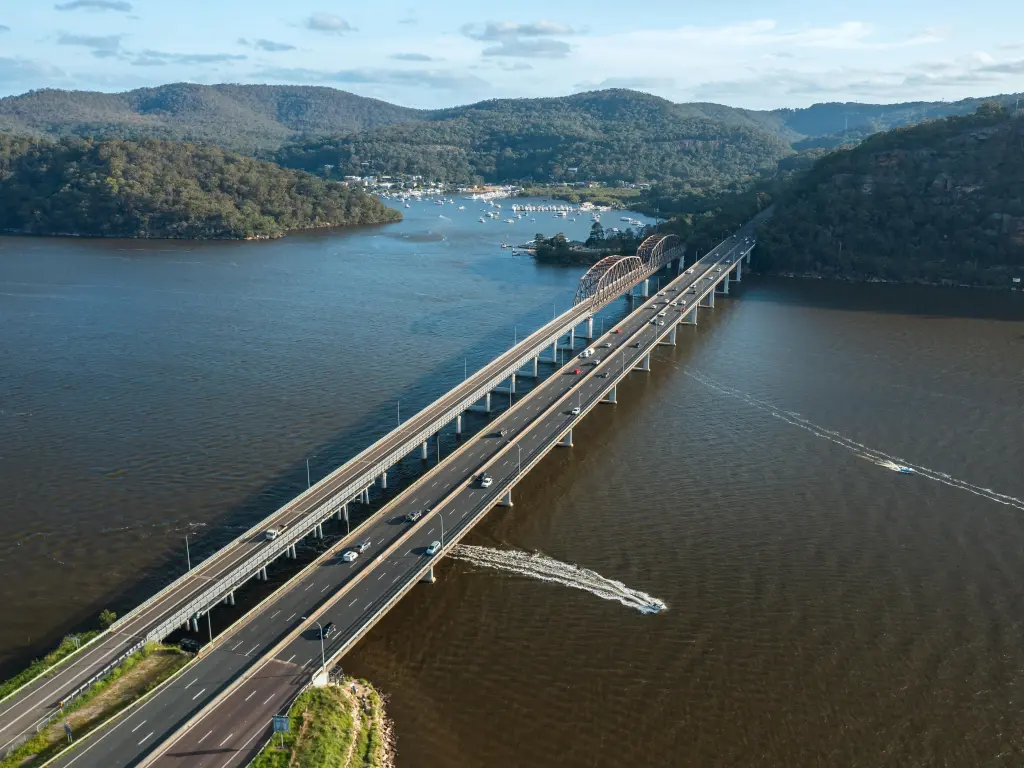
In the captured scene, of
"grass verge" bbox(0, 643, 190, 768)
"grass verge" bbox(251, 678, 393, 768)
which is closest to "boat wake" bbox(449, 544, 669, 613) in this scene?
"grass verge" bbox(251, 678, 393, 768)

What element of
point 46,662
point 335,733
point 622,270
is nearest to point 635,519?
point 335,733

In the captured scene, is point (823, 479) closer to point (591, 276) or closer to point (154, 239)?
point (591, 276)

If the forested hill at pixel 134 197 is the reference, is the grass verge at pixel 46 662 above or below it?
below

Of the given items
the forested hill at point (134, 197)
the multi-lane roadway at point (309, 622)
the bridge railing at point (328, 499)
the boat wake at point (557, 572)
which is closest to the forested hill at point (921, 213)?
the bridge railing at point (328, 499)

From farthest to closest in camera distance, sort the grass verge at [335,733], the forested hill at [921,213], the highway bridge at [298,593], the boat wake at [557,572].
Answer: the forested hill at [921,213] < the boat wake at [557,572] < the highway bridge at [298,593] < the grass verge at [335,733]

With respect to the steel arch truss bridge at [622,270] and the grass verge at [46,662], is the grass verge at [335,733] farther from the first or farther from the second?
the steel arch truss bridge at [622,270]

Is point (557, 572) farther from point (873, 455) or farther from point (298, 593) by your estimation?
point (873, 455)
